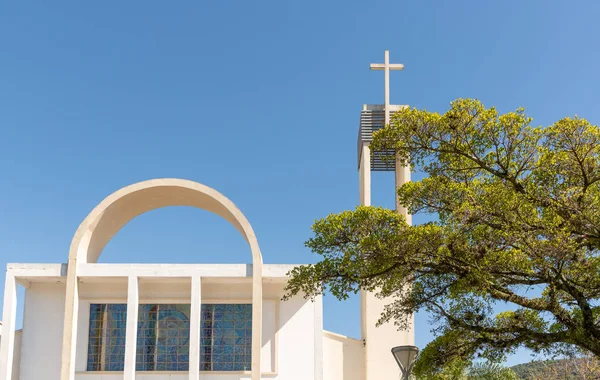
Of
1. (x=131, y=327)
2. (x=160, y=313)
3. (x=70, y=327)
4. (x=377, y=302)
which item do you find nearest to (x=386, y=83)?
(x=377, y=302)

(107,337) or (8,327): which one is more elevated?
(8,327)

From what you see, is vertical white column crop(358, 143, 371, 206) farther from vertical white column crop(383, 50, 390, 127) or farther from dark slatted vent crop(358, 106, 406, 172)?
vertical white column crop(383, 50, 390, 127)

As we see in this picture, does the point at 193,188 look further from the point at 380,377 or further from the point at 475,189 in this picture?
the point at 475,189

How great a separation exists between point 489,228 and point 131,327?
42.4 ft

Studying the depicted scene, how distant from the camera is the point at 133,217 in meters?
25.3

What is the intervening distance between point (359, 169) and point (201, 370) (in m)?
9.62

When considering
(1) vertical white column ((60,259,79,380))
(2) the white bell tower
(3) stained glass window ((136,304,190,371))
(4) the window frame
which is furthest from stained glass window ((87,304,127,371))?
(2) the white bell tower

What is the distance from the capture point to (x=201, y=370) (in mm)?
23188

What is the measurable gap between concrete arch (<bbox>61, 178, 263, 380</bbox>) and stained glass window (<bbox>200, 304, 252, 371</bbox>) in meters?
1.70

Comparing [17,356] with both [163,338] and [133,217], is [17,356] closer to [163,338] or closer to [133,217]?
[163,338]

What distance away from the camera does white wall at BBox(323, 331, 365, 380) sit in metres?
24.8

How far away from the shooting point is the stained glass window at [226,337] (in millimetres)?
23344

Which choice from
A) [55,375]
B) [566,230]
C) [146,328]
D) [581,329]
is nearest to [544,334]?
[581,329]

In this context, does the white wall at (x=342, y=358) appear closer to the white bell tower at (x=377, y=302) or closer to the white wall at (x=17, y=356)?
the white bell tower at (x=377, y=302)
